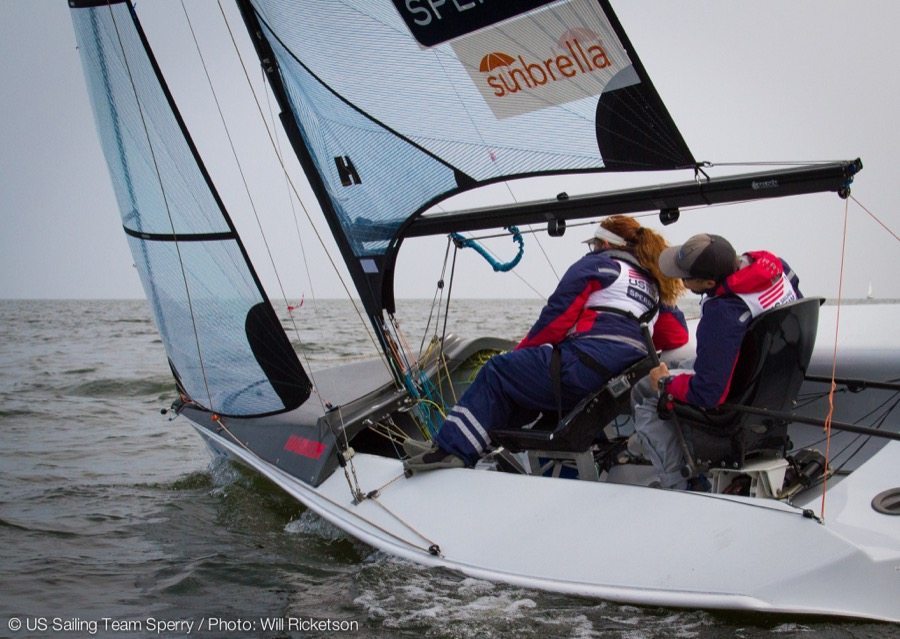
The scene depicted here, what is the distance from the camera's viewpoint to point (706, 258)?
8.88 feet

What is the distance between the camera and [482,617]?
2674 millimetres

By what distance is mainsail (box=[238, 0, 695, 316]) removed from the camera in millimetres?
3139

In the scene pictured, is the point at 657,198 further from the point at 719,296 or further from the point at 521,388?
the point at 521,388

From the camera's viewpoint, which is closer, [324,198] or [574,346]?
[574,346]

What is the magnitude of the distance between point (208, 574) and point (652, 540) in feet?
6.21

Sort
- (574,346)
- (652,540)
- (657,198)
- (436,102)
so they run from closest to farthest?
(652,540), (574,346), (657,198), (436,102)

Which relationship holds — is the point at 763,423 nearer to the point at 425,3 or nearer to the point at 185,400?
the point at 425,3

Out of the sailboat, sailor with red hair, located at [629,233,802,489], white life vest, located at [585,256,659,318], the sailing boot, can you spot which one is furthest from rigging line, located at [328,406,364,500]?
sailor with red hair, located at [629,233,802,489]

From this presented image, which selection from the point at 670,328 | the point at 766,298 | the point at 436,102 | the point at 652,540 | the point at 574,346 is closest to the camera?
the point at 652,540

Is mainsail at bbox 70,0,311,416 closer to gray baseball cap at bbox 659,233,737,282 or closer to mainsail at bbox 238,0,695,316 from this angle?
mainsail at bbox 238,0,695,316

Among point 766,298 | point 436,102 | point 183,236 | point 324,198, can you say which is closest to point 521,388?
point 766,298

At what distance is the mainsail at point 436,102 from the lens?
10.3 feet

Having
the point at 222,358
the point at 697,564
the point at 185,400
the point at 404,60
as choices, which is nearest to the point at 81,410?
the point at 185,400

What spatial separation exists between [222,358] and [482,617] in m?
2.34
